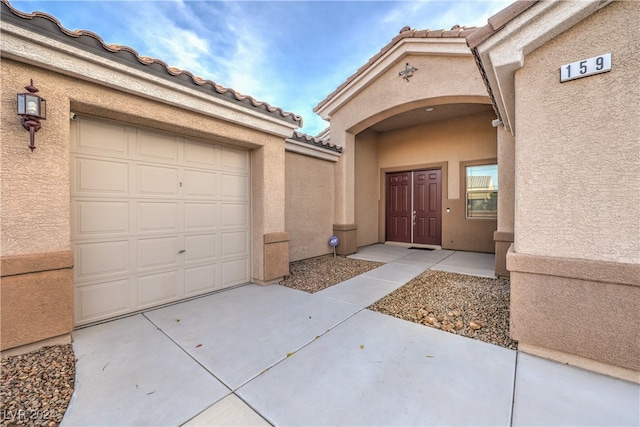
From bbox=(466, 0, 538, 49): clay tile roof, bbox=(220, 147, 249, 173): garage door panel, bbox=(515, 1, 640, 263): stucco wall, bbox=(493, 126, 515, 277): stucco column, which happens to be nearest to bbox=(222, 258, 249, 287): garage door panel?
bbox=(220, 147, 249, 173): garage door panel

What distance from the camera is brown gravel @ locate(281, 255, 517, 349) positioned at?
130 inches

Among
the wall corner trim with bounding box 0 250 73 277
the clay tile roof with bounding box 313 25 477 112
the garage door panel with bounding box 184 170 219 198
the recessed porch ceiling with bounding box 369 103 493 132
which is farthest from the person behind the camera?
the recessed porch ceiling with bounding box 369 103 493 132

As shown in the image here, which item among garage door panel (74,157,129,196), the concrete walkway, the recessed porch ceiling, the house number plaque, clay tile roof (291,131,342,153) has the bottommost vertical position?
the concrete walkway

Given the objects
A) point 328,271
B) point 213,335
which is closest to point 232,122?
point 213,335

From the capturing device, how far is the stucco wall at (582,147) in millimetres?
2193

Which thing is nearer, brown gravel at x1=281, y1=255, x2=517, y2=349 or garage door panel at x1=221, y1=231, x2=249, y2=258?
brown gravel at x1=281, y1=255, x2=517, y2=349

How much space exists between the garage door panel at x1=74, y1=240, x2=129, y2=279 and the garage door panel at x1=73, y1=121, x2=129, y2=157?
4.31 feet

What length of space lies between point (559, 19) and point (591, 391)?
339 cm

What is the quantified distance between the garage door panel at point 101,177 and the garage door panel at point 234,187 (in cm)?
156

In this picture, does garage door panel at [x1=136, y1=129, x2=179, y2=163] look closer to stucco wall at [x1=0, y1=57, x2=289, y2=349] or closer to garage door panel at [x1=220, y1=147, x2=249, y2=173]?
stucco wall at [x1=0, y1=57, x2=289, y2=349]

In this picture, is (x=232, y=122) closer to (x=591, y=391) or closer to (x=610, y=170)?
(x=610, y=170)

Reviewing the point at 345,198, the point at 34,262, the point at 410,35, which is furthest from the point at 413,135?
the point at 34,262

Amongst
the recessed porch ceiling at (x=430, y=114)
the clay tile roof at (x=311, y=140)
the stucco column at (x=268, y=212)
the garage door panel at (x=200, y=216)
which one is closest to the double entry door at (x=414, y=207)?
the recessed porch ceiling at (x=430, y=114)

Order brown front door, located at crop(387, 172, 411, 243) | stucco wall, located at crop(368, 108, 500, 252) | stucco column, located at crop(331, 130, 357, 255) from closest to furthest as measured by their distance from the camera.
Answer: stucco column, located at crop(331, 130, 357, 255)
stucco wall, located at crop(368, 108, 500, 252)
brown front door, located at crop(387, 172, 411, 243)
